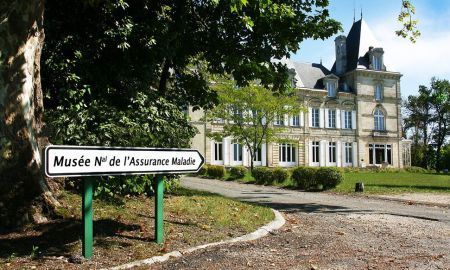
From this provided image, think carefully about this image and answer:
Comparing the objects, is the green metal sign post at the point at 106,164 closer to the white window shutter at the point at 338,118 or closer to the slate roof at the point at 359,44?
the white window shutter at the point at 338,118

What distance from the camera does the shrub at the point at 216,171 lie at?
2672 cm

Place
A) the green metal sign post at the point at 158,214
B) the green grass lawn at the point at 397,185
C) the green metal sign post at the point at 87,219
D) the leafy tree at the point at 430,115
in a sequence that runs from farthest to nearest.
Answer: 1. the leafy tree at the point at 430,115
2. the green grass lawn at the point at 397,185
3. the green metal sign post at the point at 158,214
4. the green metal sign post at the point at 87,219

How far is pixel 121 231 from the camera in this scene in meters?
5.90

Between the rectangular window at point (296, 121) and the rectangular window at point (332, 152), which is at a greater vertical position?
the rectangular window at point (296, 121)

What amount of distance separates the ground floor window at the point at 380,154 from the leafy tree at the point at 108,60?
120 feet

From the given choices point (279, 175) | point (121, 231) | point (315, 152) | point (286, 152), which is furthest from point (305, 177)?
point (315, 152)

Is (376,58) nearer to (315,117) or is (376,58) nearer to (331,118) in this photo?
(331,118)

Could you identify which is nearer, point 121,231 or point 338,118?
point 121,231

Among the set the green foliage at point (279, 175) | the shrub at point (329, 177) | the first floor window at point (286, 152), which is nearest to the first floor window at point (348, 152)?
the first floor window at point (286, 152)

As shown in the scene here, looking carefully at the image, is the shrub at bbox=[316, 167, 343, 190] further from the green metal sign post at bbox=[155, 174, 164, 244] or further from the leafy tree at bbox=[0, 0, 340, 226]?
the green metal sign post at bbox=[155, 174, 164, 244]

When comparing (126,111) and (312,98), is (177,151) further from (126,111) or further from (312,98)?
(312,98)

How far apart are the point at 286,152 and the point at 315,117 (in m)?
5.07

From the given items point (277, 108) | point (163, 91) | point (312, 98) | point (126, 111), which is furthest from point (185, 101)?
point (312, 98)

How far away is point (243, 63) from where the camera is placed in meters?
11.4
